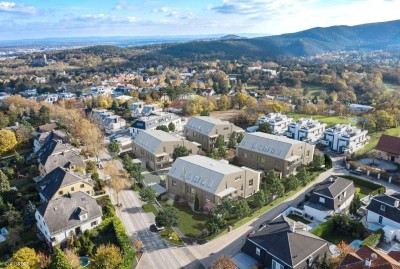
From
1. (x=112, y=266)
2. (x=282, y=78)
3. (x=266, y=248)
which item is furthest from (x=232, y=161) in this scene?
(x=282, y=78)

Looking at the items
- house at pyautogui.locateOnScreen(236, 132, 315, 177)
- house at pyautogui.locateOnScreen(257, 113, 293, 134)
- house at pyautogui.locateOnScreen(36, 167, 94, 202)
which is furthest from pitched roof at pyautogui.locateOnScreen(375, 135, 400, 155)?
house at pyautogui.locateOnScreen(36, 167, 94, 202)

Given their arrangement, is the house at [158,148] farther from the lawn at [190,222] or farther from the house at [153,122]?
the lawn at [190,222]

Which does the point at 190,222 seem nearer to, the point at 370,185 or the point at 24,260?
the point at 24,260

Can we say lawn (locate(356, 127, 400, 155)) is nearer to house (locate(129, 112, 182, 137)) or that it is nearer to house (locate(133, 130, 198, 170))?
house (locate(133, 130, 198, 170))

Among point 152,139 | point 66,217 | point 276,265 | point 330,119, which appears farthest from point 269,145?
point 330,119

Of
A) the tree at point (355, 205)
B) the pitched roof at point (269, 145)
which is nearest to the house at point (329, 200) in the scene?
the tree at point (355, 205)

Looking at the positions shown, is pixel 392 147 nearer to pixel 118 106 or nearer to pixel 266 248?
pixel 266 248
